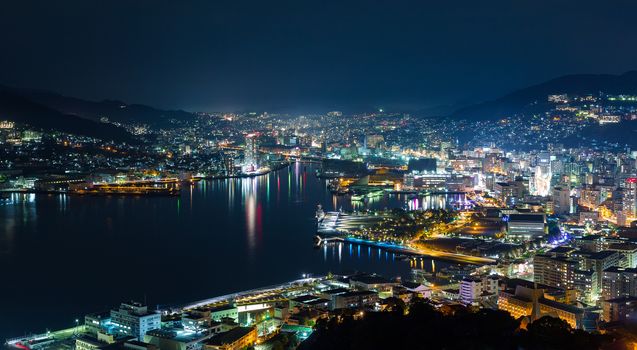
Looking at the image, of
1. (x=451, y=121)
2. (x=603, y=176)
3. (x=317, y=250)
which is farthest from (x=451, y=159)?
(x=317, y=250)

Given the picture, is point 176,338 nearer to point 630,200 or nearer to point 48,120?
point 630,200

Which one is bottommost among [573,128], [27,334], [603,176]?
[27,334]

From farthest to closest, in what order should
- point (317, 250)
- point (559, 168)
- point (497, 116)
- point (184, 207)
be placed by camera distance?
point (497, 116)
point (559, 168)
point (184, 207)
point (317, 250)

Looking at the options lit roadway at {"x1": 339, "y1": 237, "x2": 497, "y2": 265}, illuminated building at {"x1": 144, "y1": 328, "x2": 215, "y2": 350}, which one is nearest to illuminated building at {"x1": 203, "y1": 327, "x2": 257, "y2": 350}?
illuminated building at {"x1": 144, "y1": 328, "x2": 215, "y2": 350}

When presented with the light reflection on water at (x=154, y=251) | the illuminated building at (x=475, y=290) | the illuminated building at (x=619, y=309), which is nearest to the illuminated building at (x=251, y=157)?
the light reflection on water at (x=154, y=251)

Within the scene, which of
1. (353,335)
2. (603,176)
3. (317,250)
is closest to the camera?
(353,335)

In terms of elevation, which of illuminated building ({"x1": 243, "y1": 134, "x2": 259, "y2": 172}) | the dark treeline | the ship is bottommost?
A: the dark treeline

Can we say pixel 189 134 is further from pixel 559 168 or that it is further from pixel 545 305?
pixel 545 305

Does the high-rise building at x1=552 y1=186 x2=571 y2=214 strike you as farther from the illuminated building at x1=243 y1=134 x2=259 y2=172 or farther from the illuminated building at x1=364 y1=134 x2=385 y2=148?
the illuminated building at x1=364 y1=134 x2=385 y2=148
